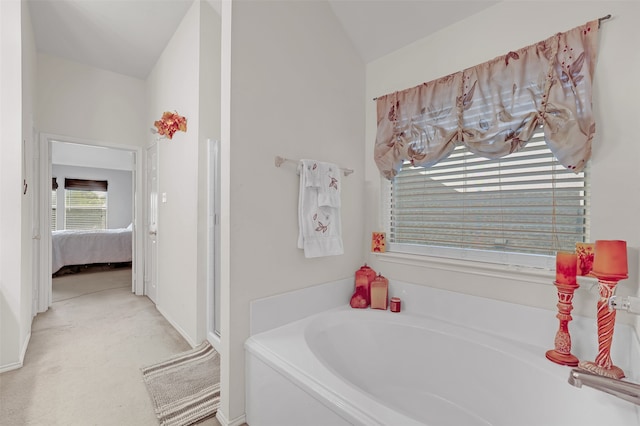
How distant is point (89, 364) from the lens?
7.21 feet

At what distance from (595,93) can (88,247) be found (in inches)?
262

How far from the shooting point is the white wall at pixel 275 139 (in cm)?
158

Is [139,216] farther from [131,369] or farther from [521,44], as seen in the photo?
[521,44]

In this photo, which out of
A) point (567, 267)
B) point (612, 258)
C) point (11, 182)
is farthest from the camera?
point (11, 182)

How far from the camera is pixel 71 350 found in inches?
Answer: 94.7

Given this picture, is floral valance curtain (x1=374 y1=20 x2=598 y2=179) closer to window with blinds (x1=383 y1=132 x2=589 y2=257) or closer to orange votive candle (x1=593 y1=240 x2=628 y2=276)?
window with blinds (x1=383 y1=132 x2=589 y2=257)

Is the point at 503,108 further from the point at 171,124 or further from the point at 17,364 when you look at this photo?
the point at 17,364

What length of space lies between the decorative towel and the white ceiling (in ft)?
3.34

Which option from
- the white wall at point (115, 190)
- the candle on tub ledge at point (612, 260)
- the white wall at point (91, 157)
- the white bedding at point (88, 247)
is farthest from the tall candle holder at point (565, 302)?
the white wall at point (115, 190)

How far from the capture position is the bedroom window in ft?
23.9

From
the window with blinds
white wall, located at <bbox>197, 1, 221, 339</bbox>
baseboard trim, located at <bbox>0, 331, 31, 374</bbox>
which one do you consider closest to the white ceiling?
white wall, located at <bbox>197, 1, 221, 339</bbox>

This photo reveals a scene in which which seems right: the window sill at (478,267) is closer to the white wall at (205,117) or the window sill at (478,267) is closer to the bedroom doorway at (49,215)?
the white wall at (205,117)

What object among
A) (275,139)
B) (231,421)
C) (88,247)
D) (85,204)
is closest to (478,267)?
Result: (275,139)

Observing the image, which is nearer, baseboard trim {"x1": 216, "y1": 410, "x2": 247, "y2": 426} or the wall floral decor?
baseboard trim {"x1": 216, "y1": 410, "x2": 247, "y2": 426}
